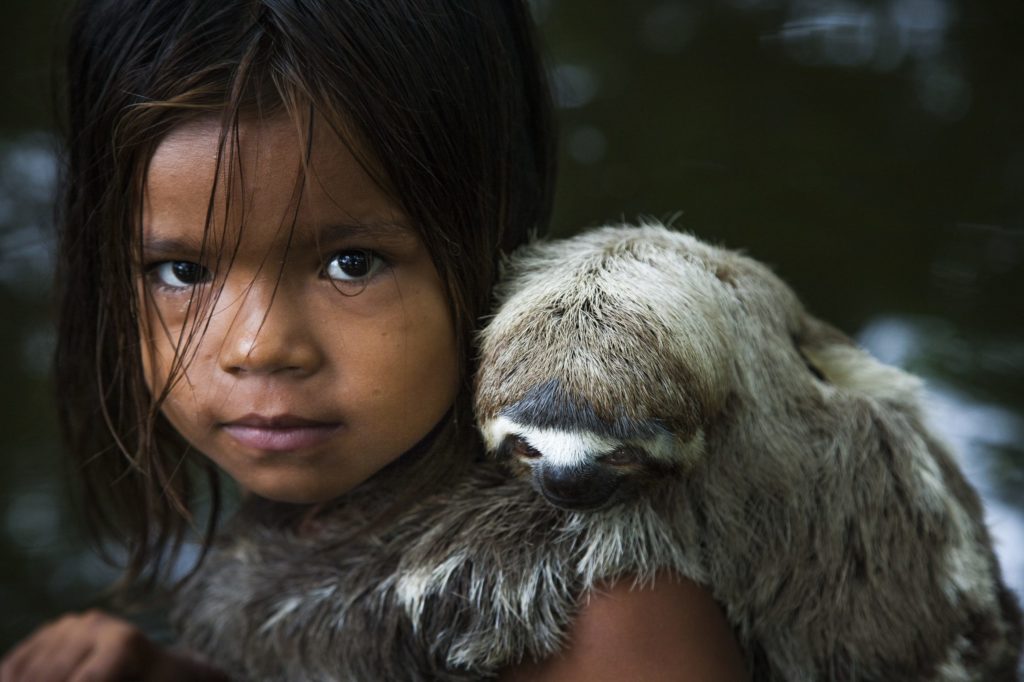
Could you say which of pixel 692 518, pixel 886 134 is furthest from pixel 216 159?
pixel 886 134

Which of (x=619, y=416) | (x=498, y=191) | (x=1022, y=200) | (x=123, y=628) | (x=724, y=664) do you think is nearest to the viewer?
(x=619, y=416)

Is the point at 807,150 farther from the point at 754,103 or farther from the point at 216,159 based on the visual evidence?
the point at 216,159

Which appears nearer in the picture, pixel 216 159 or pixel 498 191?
pixel 216 159

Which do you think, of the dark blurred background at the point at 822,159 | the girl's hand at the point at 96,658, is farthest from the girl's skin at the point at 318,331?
the dark blurred background at the point at 822,159

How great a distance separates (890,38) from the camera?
210 cm

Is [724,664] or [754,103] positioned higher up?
[754,103]

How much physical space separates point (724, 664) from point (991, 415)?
137 centimetres

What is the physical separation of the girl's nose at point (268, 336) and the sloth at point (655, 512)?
207mm

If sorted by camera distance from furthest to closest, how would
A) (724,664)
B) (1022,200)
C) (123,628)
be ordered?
(1022,200)
(123,628)
(724,664)

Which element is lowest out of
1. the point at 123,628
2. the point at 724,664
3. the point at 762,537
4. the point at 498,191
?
the point at 123,628

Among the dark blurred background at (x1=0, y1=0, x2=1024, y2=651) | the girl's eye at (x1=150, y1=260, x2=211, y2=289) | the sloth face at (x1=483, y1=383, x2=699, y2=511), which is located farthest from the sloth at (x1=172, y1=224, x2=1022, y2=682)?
the dark blurred background at (x1=0, y1=0, x2=1024, y2=651)

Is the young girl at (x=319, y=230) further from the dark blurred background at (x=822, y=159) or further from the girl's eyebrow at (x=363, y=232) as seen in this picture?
the dark blurred background at (x=822, y=159)

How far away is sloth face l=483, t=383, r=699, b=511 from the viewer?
3.09ft

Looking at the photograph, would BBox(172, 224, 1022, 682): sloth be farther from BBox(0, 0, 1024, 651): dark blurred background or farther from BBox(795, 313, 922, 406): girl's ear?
BBox(0, 0, 1024, 651): dark blurred background
